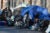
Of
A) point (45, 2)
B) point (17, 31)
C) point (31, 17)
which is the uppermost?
point (45, 2)

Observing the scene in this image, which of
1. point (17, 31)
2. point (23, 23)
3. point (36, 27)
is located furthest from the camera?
point (23, 23)

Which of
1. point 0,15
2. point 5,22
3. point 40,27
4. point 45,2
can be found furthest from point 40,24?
point 45,2

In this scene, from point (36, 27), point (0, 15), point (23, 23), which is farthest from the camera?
point (0, 15)

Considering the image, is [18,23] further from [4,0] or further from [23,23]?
[4,0]

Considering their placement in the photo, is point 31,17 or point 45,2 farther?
point 45,2

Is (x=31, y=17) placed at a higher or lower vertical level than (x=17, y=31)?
higher

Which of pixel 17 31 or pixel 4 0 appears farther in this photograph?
pixel 4 0

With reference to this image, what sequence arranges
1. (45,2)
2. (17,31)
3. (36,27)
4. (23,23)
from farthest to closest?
(45,2), (23,23), (36,27), (17,31)

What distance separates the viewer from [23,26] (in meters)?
2.13

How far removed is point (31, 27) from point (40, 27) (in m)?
0.14

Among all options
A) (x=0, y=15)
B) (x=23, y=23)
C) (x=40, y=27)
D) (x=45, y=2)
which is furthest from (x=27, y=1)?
(x=40, y=27)

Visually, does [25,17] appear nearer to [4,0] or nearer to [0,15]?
[0,15]

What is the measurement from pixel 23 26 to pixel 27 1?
107 centimetres

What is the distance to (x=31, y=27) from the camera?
6.77 ft
